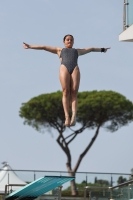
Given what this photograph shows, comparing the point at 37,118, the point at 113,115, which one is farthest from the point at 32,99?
the point at 113,115

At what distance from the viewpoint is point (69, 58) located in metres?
14.6

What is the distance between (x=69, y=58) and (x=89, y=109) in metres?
47.1

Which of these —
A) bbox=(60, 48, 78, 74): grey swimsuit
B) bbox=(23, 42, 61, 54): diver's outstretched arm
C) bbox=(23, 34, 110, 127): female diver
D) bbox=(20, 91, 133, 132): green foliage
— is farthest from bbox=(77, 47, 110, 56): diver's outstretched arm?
bbox=(20, 91, 133, 132): green foliage

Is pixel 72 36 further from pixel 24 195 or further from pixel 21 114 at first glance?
pixel 21 114

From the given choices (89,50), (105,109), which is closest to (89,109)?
(105,109)

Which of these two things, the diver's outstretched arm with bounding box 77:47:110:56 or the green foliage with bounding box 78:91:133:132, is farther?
the green foliage with bounding box 78:91:133:132

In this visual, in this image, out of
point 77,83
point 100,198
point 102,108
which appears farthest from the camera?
point 102,108

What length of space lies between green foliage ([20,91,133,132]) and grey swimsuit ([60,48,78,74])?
45.6 metres

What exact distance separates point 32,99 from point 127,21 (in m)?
39.8

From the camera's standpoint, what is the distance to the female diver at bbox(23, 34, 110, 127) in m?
14.5

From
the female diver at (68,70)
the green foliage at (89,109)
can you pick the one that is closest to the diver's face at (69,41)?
the female diver at (68,70)

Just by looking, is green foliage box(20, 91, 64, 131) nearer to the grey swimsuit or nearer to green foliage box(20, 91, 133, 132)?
green foliage box(20, 91, 133, 132)

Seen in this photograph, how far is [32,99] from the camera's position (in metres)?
62.5

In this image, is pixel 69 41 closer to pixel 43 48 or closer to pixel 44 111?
pixel 43 48
